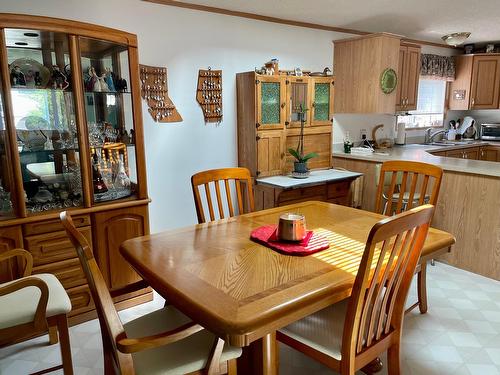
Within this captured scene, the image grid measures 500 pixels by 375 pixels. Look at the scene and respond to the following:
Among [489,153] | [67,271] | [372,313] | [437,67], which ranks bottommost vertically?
[67,271]

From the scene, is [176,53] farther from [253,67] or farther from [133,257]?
[133,257]

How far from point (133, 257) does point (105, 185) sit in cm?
114

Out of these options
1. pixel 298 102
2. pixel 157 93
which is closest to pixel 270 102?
pixel 298 102

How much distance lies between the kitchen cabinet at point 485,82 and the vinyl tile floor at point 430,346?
3790 mm

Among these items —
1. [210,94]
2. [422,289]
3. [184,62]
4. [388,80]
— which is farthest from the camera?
[388,80]

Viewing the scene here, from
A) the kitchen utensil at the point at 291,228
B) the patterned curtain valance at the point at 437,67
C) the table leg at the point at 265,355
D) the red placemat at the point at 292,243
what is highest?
the patterned curtain valance at the point at 437,67

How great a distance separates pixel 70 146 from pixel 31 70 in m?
0.50

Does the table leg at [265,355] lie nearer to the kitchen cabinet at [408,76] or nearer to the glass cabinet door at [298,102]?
the glass cabinet door at [298,102]

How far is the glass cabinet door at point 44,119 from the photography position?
87.4 inches

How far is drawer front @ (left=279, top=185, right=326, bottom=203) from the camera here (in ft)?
10.9

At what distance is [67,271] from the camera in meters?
2.39

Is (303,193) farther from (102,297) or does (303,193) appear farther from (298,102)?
(102,297)

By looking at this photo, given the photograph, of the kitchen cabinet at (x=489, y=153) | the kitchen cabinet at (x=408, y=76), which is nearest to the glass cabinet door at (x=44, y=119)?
the kitchen cabinet at (x=408, y=76)

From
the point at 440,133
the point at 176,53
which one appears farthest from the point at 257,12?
the point at 440,133
